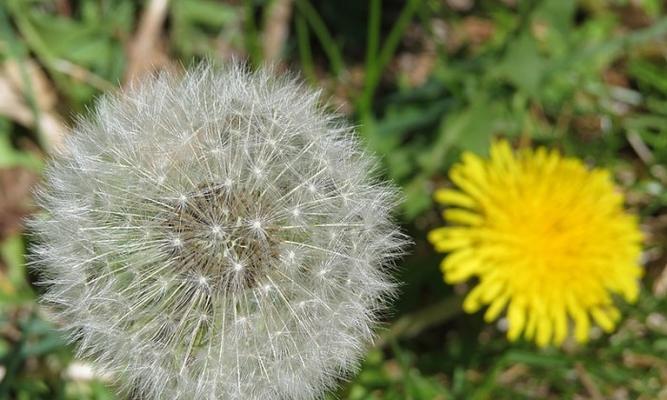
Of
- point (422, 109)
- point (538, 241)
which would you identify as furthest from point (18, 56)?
A: point (538, 241)

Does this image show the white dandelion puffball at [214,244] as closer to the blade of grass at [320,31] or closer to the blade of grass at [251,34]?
the blade of grass at [251,34]

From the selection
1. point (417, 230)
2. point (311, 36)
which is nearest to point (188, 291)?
point (417, 230)

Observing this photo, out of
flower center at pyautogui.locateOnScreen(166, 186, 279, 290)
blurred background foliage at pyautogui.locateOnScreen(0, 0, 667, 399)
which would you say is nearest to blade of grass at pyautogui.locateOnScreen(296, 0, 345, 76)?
blurred background foliage at pyautogui.locateOnScreen(0, 0, 667, 399)

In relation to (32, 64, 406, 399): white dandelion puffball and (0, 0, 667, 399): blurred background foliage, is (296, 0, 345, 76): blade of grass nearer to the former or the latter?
(0, 0, 667, 399): blurred background foliage

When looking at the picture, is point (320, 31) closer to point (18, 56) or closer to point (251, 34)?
point (251, 34)

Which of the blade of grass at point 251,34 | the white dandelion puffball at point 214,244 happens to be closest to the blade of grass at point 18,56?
the blade of grass at point 251,34

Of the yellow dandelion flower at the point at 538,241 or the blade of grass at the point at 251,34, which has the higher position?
the blade of grass at the point at 251,34

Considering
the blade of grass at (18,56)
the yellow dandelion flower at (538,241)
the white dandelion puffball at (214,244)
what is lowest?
the yellow dandelion flower at (538,241)
